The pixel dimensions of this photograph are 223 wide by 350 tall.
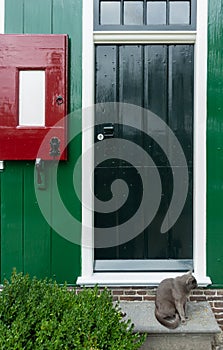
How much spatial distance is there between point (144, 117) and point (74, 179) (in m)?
0.80

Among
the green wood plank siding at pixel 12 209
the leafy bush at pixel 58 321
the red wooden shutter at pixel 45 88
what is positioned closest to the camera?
the leafy bush at pixel 58 321

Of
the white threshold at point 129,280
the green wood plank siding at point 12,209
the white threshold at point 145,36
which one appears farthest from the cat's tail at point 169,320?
the white threshold at point 145,36

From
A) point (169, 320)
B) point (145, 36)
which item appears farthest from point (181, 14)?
point (169, 320)

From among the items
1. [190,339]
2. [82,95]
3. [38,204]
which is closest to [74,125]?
[82,95]

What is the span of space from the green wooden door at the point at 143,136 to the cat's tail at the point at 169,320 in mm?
485

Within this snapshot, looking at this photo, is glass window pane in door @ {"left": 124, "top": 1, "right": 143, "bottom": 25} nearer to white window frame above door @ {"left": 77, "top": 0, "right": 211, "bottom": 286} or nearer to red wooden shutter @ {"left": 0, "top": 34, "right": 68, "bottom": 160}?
white window frame above door @ {"left": 77, "top": 0, "right": 211, "bottom": 286}

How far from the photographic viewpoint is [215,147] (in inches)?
121

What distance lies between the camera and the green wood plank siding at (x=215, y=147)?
3070 millimetres

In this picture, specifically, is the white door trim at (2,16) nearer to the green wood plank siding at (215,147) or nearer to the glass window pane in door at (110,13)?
the glass window pane in door at (110,13)

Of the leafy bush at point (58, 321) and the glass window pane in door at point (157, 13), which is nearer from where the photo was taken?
the leafy bush at point (58, 321)

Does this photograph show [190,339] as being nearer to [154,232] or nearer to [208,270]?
[208,270]

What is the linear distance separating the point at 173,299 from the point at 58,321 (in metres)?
0.88

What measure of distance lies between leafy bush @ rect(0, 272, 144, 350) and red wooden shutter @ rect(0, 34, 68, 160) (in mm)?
1106

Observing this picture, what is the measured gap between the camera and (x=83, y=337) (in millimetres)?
2307
